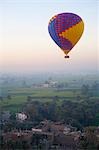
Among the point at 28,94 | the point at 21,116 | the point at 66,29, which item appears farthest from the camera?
the point at 28,94

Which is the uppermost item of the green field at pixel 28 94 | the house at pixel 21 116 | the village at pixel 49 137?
the green field at pixel 28 94

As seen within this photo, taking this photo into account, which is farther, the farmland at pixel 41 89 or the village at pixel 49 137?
the farmland at pixel 41 89

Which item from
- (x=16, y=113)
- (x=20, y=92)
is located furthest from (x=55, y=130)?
(x=20, y=92)

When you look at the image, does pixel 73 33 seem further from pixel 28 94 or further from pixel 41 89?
pixel 41 89

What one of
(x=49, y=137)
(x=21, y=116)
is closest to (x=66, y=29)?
(x=49, y=137)

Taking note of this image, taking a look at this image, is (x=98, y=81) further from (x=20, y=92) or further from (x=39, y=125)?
(x=39, y=125)

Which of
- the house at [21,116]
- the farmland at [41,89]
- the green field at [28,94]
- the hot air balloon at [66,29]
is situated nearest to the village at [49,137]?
the house at [21,116]

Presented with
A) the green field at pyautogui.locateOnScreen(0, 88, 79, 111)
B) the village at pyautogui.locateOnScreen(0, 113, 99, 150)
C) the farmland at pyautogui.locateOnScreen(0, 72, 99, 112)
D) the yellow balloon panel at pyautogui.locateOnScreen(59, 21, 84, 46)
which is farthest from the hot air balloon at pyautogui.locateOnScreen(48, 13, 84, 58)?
the farmland at pyautogui.locateOnScreen(0, 72, 99, 112)

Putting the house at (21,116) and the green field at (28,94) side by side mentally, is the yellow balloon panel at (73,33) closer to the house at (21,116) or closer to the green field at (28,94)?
the house at (21,116)

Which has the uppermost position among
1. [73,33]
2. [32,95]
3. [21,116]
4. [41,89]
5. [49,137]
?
[73,33]
